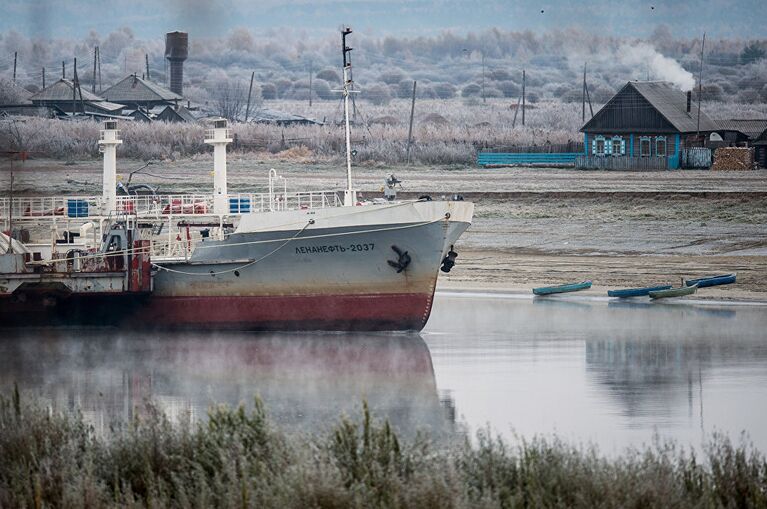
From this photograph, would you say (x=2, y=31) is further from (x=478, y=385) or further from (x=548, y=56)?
(x=478, y=385)

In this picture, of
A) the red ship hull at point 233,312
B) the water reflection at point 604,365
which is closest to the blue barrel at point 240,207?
the red ship hull at point 233,312

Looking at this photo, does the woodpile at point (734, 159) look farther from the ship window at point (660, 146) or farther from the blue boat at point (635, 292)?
the blue boat at point (635, 292)

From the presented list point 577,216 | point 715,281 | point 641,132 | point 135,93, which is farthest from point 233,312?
point 135,93

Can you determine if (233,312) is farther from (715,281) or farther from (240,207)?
(715,281)

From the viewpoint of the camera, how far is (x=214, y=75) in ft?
483

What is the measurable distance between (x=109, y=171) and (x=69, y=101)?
4660cm

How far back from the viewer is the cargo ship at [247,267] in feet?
100

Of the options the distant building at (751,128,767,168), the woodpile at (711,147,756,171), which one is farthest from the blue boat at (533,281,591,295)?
the distant building at (751,128,767,168)

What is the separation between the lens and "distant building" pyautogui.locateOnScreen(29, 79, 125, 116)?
263ft

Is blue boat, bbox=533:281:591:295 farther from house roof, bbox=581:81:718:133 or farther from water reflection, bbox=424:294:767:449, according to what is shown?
house roof, bbox=581:81:718:133

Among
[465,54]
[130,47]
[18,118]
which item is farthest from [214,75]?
[18,118]

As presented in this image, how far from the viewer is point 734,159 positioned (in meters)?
58.0

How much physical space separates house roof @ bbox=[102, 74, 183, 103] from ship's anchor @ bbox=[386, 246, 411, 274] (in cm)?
5653

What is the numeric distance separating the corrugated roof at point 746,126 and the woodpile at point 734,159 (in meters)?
4.20
